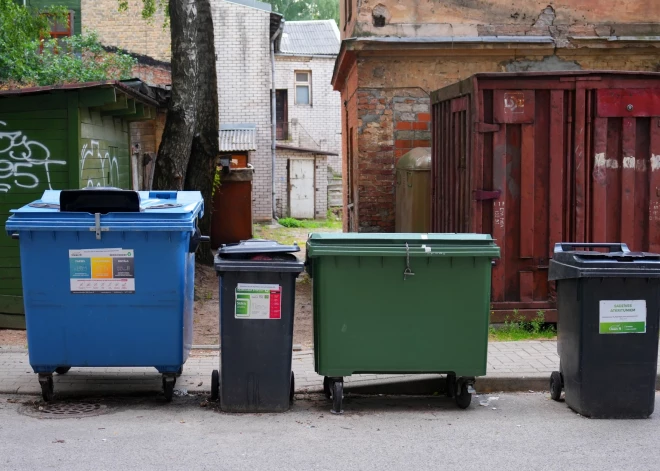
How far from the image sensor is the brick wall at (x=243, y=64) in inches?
1144

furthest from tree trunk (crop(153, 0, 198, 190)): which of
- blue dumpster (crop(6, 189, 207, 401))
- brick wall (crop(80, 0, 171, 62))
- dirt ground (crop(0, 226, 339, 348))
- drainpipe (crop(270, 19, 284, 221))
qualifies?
drainpipe (crop(270, 19, 284, 221))

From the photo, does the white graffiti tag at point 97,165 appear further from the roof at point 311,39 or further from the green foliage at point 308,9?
the green foliage at point 308,9

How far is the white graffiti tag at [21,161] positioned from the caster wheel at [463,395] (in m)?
5.14

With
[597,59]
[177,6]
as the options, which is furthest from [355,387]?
[597,59]

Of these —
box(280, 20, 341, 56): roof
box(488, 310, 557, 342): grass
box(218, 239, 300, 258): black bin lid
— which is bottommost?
box(488, 310, 557, 342): grass

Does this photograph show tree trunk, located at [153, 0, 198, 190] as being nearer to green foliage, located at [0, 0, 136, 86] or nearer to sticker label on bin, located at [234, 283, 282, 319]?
green foliage, located at [0, 0, 136, 86]

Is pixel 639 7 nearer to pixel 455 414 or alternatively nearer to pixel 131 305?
pixel 455 414

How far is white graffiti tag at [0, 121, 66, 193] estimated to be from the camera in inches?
371

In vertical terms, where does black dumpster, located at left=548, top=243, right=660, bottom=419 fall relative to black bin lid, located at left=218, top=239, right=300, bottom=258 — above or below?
below

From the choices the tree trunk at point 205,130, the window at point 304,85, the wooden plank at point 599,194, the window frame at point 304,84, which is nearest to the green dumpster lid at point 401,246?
the wooden plank at point 599,194

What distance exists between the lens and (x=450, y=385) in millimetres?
6754

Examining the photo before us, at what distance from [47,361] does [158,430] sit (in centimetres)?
104

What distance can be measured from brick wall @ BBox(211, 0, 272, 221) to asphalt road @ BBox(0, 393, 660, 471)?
937 inches

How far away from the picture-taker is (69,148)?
9.43 metres
